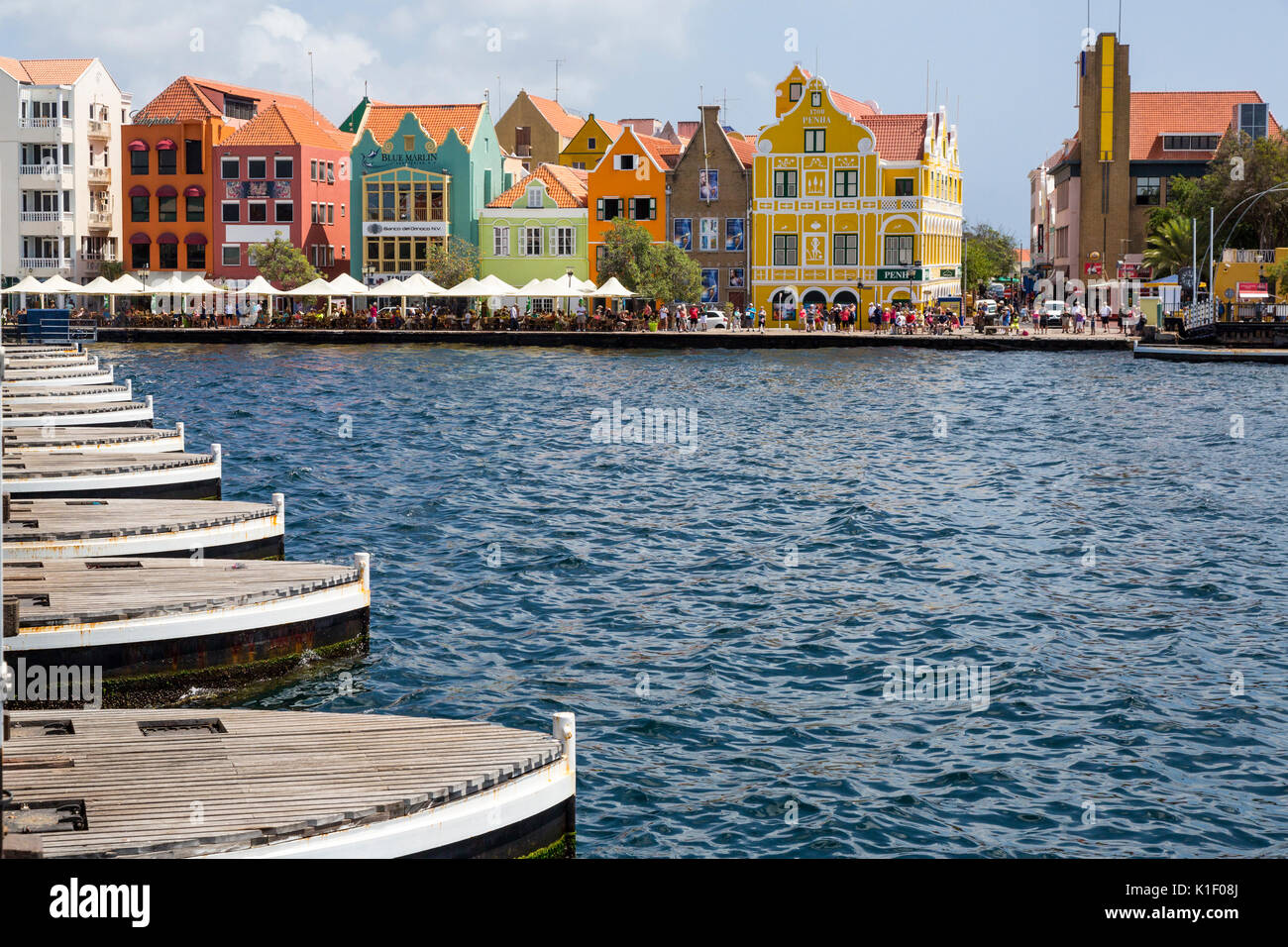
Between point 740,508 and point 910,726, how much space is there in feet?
58.1

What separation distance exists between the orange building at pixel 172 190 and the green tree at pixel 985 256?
A: 7269cm

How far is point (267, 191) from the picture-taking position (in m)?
109

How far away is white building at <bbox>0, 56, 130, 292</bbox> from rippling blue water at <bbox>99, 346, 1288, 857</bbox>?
57.8m

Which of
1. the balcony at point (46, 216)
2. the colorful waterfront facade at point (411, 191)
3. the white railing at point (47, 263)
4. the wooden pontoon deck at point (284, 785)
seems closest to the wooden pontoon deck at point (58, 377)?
the wooden pontoon deck at point (284, 785)

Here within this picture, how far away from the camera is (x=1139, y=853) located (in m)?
14.5

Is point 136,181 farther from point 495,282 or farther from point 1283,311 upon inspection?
point 1283,311

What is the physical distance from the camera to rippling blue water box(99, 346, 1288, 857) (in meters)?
15.9

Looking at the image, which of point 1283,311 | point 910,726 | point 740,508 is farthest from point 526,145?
point 910,726

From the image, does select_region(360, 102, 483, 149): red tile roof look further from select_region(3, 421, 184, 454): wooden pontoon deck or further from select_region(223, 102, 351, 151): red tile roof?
select_region(3, 421, 184, 454): wooden pontoon deck

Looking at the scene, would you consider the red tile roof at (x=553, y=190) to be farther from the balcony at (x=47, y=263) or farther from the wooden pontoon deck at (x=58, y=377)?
the wooden pontoon deck at (x=58, y=377)

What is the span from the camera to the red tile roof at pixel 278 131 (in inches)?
4304

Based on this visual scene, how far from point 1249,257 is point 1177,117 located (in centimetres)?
3702

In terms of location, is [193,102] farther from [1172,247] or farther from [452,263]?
[1172,247]
